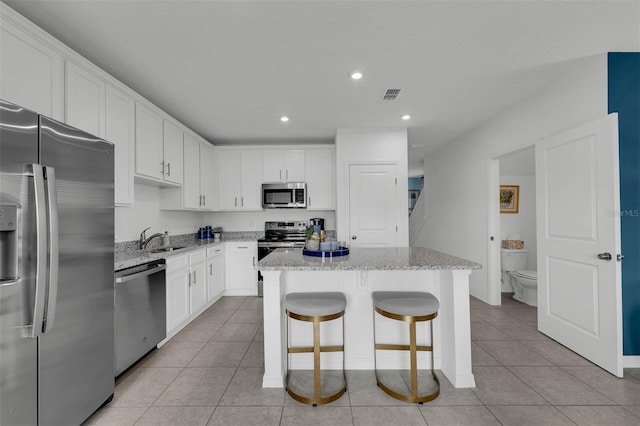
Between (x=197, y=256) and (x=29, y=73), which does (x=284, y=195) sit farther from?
(x=29, y=73)

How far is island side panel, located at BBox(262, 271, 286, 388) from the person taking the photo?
2023mm

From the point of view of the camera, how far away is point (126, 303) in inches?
86.2

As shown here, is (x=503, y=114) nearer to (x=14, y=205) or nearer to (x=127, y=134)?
(x=127, y=134)

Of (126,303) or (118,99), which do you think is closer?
(126,303)

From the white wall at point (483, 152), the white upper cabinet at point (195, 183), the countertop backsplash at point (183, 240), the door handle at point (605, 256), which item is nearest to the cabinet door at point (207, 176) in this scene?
the white upper cabinet at point (195, 183)

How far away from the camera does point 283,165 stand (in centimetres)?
460

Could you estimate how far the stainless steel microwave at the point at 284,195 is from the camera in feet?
14.8

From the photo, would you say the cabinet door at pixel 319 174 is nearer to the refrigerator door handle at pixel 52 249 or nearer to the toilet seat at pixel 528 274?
the toilet seat at pixel 528 274

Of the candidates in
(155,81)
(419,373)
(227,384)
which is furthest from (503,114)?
(227,384)

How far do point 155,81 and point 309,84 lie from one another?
144 cm

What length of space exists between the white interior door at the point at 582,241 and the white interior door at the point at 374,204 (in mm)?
1680

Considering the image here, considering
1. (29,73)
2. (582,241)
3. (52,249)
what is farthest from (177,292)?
(582,241)

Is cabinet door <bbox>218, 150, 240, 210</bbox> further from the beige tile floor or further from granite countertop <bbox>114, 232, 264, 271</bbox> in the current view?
the beige tile floor

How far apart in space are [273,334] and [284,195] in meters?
2.78
